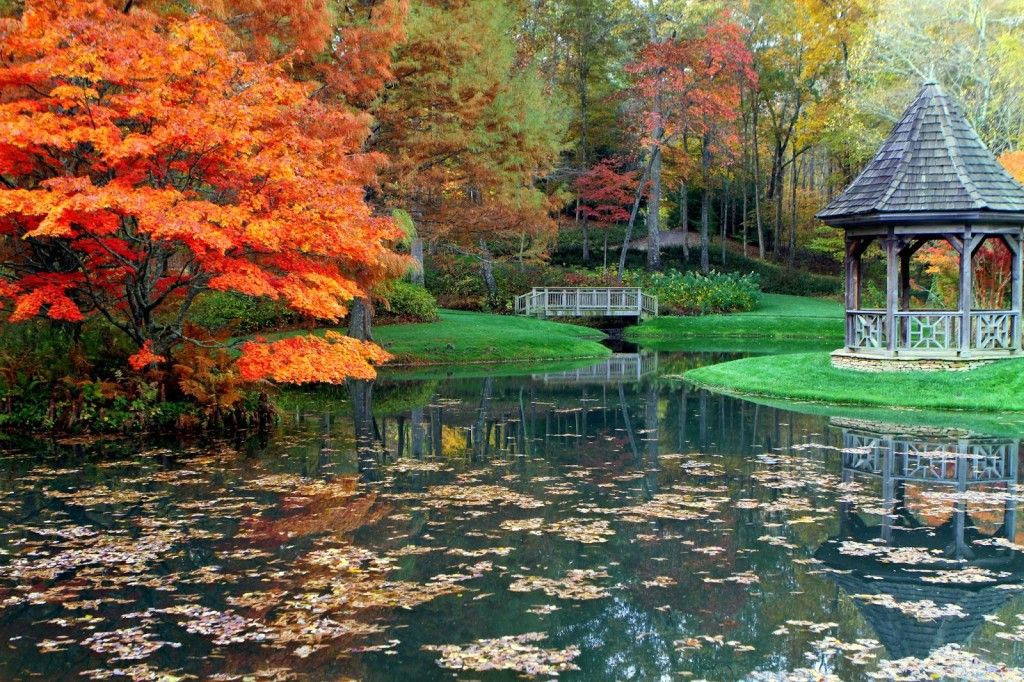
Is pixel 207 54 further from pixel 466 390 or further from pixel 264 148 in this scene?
pixel 466 390

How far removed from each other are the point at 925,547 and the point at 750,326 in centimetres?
2815

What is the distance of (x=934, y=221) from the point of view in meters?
19.2

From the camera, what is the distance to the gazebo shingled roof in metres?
19.1

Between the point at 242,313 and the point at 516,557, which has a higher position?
the point at 242,313

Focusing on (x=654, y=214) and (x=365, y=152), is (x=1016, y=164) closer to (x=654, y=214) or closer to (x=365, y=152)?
(x=365, y=152)

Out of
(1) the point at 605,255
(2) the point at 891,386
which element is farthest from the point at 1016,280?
(1) the point at 605,255

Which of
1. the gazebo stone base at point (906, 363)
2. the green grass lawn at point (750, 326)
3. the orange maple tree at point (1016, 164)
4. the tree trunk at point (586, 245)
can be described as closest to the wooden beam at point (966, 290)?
the gazebo stone base at point (906, 363)

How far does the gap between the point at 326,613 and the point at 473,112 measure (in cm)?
1969

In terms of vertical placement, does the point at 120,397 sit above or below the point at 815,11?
below

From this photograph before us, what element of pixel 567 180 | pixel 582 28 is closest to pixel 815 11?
pixel 582 28

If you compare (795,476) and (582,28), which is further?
(582,28)

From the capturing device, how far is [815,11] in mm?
45531

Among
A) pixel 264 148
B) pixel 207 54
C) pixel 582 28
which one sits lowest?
pixel 264 148

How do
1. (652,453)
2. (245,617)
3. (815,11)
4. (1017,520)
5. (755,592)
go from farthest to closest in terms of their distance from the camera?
(815,11), (652,453), (1017,520), (755,592), (245,617)
